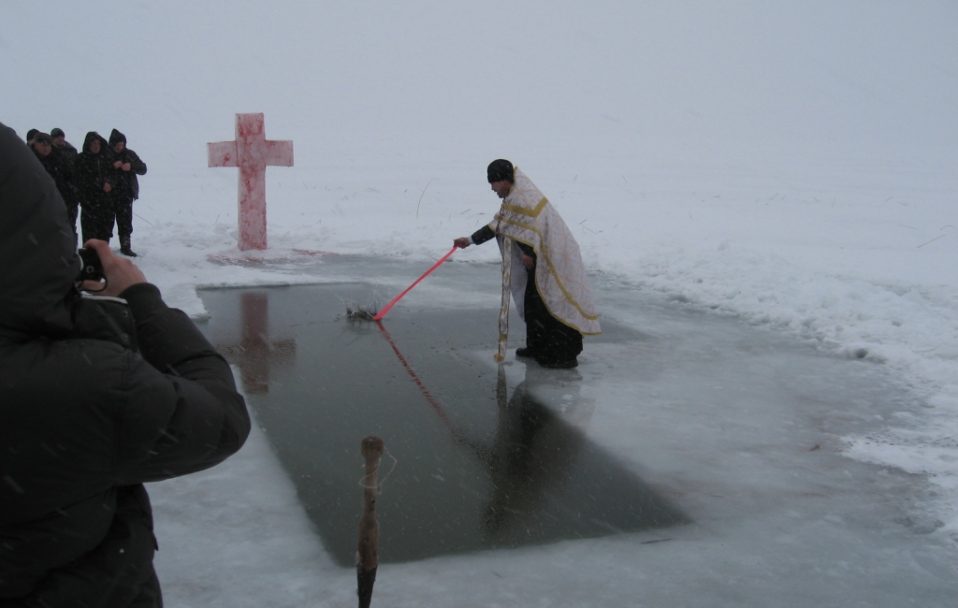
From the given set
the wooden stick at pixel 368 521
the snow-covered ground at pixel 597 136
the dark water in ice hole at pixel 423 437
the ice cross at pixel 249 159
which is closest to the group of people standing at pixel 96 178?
the snow-covered ground at pixel 597 136

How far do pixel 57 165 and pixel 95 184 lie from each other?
1.96 feet

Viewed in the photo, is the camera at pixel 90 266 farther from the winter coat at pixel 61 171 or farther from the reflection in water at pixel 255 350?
the winter coat at pixel 61 171

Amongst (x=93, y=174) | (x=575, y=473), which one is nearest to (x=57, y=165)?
(x=93, y=174)

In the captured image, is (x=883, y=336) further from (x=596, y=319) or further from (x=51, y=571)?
(x=51, y=571)

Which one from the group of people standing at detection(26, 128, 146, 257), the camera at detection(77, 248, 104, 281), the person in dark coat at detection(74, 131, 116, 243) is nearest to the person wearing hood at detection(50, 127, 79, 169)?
the group of people standing at detection(26, 128, 146, 257)

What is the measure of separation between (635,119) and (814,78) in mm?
20941

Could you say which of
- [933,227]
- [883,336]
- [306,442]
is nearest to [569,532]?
[306,442]

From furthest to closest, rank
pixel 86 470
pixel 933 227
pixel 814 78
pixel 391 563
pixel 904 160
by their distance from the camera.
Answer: pixel 814 78, pixel 904 160, pixel 933 227, pixel 391 563, pixel 86 470

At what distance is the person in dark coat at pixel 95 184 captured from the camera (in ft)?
36.1

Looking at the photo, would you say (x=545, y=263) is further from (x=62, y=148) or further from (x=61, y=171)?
(x=62, y=148)

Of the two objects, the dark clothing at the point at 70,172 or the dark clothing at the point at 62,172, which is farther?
the dark clothing at the point at 70,172

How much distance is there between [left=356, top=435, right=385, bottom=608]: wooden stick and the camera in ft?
9.48

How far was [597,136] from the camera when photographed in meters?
41.6

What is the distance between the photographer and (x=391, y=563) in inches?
157
